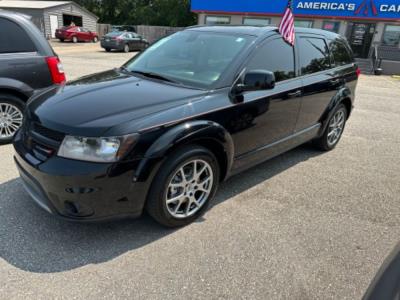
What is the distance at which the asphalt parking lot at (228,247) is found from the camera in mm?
2391

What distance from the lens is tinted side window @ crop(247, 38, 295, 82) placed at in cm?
347

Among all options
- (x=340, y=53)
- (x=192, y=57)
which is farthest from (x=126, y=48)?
(x=192, y=57)

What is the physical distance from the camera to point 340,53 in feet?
16.7

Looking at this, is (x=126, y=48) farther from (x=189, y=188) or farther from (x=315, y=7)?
(x=189, y=188)

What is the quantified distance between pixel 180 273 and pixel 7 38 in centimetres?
399

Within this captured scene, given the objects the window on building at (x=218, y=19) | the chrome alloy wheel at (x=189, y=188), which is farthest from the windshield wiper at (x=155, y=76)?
the window on building at (x=218, y=19)

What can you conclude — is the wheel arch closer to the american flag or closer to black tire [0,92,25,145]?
black tire [0,92,25,145]

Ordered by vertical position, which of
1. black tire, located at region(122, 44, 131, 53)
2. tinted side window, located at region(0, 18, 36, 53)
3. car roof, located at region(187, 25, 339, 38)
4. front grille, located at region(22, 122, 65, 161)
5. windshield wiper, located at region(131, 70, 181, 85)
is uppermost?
car roof, located at region(187, 25, 339, 38)

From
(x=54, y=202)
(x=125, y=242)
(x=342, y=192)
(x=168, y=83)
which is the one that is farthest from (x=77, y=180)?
(x=342, y=192)

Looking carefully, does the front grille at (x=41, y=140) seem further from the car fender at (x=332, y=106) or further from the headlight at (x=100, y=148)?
the car fender at (x=332, y=106)

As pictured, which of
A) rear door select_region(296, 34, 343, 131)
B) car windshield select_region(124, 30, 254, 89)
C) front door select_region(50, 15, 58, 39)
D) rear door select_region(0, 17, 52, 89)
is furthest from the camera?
front door select_region(50, 15, 58, 39)

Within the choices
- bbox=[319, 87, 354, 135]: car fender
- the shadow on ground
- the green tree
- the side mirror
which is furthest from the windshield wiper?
the green tree

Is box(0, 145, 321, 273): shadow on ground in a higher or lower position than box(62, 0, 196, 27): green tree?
lower

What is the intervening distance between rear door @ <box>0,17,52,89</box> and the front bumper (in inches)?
93.9
